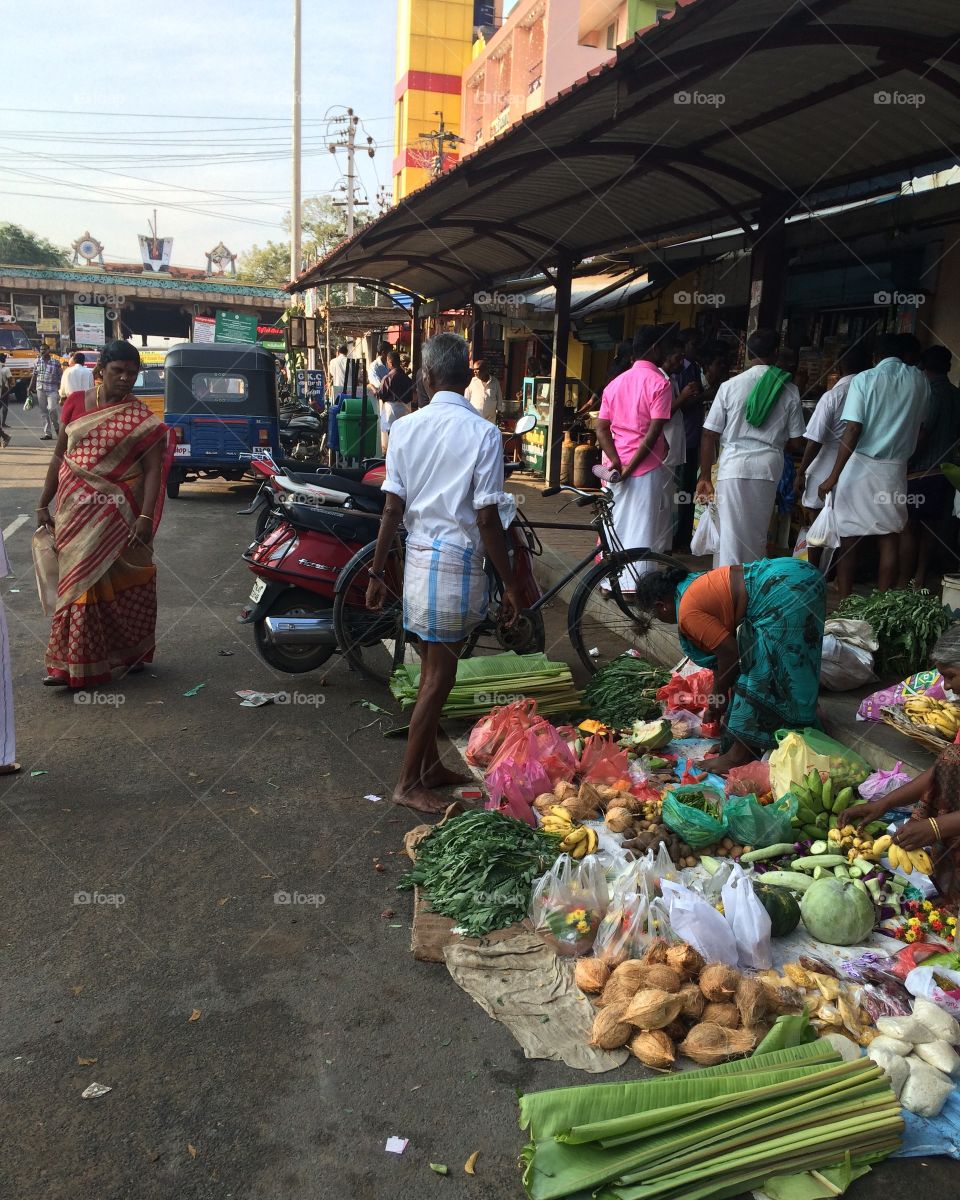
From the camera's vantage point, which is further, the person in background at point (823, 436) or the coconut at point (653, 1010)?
the person in background at point (823, 436)

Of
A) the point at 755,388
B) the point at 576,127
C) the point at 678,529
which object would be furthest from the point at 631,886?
the point at 678,529

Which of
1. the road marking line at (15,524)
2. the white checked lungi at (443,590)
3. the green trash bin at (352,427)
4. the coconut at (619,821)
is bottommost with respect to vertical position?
the coconut at (619,821)

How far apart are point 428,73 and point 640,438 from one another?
36.7 m

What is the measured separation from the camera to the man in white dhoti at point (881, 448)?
589 cm

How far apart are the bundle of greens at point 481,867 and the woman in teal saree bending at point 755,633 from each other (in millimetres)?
1149

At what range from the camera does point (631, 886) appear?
126 inches

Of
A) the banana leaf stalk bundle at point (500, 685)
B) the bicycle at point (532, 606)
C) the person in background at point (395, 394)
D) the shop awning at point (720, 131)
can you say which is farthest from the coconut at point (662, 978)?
the person in background at point (395, 394)

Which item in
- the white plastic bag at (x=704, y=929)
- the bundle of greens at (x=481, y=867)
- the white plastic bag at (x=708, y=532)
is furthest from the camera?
the white plastic bag at (x=708, y=532)

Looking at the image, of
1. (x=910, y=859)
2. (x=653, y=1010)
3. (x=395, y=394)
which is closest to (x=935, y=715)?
(x=910, y=859)

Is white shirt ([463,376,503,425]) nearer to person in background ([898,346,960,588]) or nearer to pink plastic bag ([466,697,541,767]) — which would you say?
person in background ([898,346,960,588])

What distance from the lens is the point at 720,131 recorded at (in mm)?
6578

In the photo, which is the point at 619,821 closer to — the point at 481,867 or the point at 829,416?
the point at 481,867

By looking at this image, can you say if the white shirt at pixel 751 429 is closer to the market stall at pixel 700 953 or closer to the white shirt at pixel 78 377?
the market stall at pixel 700 953

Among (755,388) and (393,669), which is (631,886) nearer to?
(393,669)
